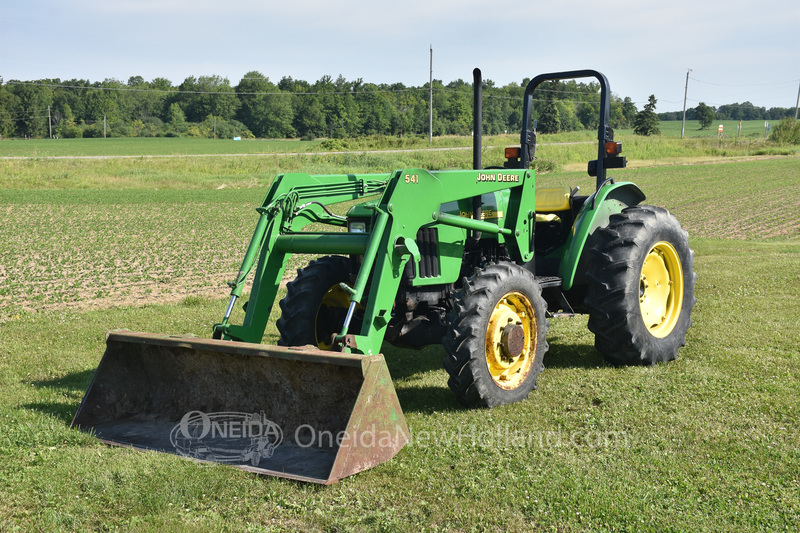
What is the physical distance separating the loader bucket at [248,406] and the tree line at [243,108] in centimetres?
6692

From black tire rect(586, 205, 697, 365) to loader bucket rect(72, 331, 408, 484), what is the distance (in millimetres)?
2546

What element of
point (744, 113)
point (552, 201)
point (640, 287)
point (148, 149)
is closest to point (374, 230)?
point (552, 201)

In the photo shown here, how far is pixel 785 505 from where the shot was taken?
3.87 m

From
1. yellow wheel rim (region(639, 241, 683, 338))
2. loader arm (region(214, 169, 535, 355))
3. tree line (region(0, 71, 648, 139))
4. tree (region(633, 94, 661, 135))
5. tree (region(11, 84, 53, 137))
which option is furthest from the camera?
tree (region(11, 84, 53, 137))

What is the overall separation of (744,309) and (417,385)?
15.0ft

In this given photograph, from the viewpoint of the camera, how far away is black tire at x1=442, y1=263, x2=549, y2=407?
5136mm

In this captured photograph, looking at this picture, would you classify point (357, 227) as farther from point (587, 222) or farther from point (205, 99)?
point (205, 99)

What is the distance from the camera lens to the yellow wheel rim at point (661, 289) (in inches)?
276

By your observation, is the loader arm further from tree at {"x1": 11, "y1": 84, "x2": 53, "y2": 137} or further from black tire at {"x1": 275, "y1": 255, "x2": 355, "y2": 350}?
tree at {"x1": 11, "y1": 84, "x2": 53, "y2": 137}

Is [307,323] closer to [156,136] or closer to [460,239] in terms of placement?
[460,239]

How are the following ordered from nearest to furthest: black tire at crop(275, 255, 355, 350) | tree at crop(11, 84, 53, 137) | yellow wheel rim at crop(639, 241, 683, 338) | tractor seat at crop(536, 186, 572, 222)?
black tire at crop(275, 255, 355, 350) < yellow wheel rim at crop(639, 241, 683, 338) < tractor seat at crop(536, 186, 572, 222) < tree at crop(11, 84, 53, 137)

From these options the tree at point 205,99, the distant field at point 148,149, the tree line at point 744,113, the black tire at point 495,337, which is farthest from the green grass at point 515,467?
the tree line at point 744,113

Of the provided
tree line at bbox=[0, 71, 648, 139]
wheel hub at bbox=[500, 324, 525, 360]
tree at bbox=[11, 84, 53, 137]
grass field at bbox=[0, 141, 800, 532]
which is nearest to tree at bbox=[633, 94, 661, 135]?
tree line at bbox=[0, 71, 648, 139]

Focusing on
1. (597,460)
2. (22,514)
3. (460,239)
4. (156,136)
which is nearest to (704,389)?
(597,460)
